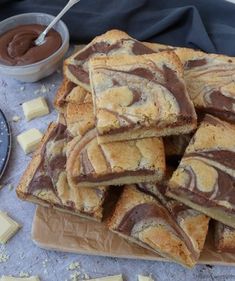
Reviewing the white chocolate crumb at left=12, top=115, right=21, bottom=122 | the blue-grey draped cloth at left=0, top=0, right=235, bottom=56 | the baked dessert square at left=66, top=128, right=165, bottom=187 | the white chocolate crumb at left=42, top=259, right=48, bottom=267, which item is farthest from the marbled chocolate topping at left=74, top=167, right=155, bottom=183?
the blue-grey draped cloth at left=0, top=0, right=235, bottom=56

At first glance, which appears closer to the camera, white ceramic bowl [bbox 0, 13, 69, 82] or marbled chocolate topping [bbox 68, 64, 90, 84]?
marbled chocolate topping [bbox 68, 64, 90, 84]

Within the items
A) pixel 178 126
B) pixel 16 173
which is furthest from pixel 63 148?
pixel 178 126

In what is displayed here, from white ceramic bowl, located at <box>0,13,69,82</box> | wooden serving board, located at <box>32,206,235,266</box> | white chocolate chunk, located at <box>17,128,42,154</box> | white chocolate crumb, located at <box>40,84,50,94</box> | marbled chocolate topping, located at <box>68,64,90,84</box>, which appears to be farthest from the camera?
white chocolate crumb, located at <box>40,84,50,94</box>

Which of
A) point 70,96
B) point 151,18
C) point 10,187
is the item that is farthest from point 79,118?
point 151,18

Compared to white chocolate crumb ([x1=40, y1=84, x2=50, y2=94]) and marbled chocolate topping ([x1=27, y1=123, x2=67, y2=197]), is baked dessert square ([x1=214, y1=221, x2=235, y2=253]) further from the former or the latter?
white chocolate crumb ([x1=40, y1=84, x2=50, y2=94])

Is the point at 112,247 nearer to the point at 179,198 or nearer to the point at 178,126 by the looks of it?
the point at 179,198
